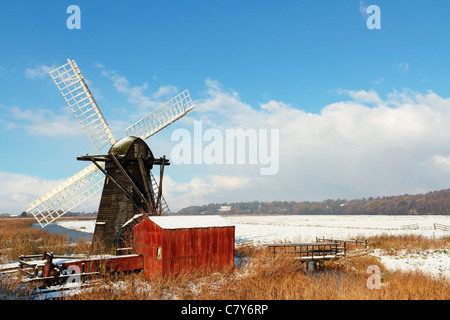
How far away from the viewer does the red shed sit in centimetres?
1479

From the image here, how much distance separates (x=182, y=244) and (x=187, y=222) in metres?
1.33

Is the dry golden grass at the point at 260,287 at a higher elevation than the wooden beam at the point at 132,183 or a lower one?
lower

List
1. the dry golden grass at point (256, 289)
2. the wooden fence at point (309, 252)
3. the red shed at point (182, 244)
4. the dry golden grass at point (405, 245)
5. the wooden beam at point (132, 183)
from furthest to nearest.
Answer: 1. the dry golden grass at point (405, 245)
2. the wooden fence at point (309, 252)
3. the wooden beam at point (132, 183)
4. the red shed at point (182, 244)
5. the dry golden grass at point (256, 289)

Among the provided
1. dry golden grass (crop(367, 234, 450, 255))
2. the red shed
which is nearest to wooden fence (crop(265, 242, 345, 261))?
dry golden grass (crop(367, 234, 450, 255))

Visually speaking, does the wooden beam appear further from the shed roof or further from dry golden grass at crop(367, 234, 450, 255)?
dry golden grass at crop(367, 234, 450, 255)

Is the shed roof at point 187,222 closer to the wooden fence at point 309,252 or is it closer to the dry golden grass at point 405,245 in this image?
the wooden fence at point 309,252

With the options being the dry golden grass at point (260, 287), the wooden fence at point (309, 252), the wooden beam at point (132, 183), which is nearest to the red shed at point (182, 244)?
the dry golden grass at point (260, 287)

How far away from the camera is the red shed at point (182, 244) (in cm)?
1479

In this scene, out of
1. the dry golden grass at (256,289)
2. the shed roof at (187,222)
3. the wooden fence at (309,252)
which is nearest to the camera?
the dry golden grass at (256,289)

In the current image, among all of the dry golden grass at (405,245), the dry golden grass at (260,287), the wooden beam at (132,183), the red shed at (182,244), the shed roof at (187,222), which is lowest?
the dry golden grass at (405,245)

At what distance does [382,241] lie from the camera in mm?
27797

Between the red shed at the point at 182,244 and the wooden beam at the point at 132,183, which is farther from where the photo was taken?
the wooden beam at the point at 132,183

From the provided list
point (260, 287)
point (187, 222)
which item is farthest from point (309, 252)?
point (260, 287)
